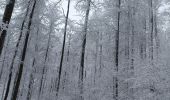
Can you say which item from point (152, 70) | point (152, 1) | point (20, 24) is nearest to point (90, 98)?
point (152, 70)

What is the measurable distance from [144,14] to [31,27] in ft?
41.2

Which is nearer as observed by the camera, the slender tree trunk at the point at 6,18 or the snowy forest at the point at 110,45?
the slender tree trunk at the point at 6,18

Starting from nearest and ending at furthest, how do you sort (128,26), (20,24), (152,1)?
(20,24) → (128,26) → (152,1)

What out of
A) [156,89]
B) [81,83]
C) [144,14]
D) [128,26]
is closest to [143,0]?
[144,14]

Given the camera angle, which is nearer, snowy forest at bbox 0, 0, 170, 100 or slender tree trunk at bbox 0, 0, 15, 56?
slender tree trunk at bbox 0, 0, 15, 56

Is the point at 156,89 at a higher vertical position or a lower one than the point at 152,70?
lower

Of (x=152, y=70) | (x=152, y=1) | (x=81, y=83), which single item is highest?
(x=152, y=1)

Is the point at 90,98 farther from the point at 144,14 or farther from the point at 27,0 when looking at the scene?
the point at 144,14

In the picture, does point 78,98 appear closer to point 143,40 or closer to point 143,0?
point 143,40

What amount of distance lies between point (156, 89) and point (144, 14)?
13.0 m

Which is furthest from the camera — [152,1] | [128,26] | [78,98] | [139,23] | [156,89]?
[152,1]

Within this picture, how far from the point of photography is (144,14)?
21031 mm

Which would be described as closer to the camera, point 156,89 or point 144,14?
point 156,89

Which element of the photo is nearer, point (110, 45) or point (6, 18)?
point (6, 18)
